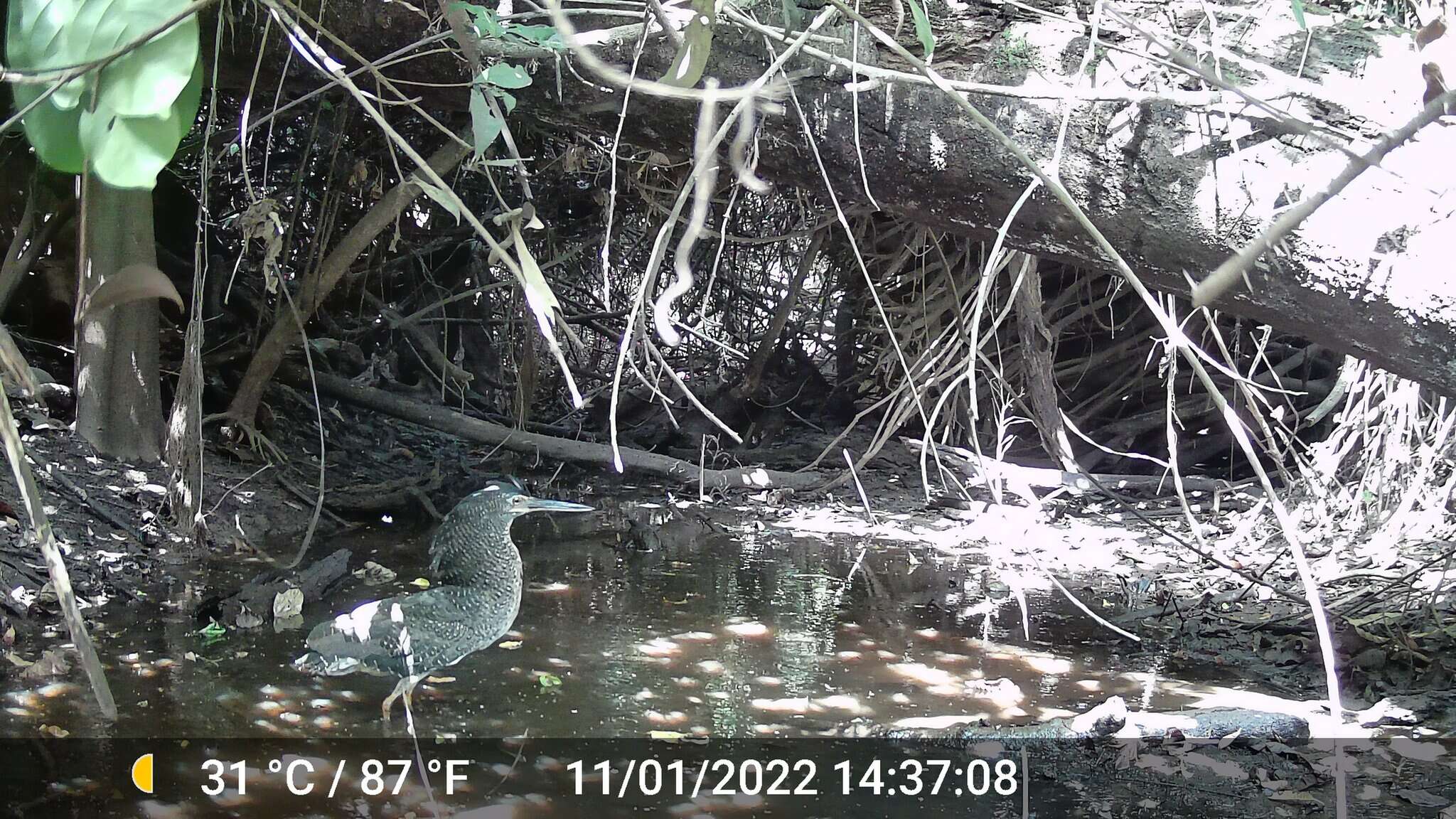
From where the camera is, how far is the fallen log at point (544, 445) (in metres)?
4.73

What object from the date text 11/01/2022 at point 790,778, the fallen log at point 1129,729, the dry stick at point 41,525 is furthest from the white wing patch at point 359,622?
the fallen log at point 1129,729

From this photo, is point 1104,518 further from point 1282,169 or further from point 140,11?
point 140,11

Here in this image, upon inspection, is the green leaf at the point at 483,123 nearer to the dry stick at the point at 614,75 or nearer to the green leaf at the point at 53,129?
the dry stick at the point at 614,75

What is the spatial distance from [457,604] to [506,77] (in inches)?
30.1

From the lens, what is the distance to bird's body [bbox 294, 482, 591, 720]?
161 cm

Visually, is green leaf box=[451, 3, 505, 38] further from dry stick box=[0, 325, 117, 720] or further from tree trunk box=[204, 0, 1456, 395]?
dry stick box=[0, 325, 117, 720]

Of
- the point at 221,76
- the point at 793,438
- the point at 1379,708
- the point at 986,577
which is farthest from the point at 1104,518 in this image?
the point at 221,76

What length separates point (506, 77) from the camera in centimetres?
148

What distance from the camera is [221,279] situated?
454 cm

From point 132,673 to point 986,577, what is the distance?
8.51ft

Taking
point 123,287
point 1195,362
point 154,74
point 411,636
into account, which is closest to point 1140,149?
point 1195,362
